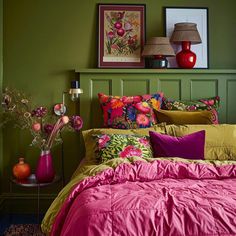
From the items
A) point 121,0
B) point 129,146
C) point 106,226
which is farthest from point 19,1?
point 106,226

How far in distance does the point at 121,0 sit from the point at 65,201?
2.34 meters

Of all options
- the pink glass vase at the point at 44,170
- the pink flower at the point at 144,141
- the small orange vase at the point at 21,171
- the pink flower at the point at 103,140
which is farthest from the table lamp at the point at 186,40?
the small orange vase at the point at 21,171

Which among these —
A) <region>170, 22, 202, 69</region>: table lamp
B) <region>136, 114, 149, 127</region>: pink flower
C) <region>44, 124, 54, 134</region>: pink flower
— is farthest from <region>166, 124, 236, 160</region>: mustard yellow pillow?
<region>44, 124, 54, 134</region>: pink flower

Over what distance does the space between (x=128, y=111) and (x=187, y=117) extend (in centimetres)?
51

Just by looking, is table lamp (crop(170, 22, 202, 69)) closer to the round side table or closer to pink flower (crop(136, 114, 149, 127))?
pink flower (crop(136, 114, 149, 127))

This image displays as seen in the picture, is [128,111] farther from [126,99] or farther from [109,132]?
[109,132]

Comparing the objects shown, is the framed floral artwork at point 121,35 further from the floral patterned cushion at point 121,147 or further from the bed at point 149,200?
the bed at point 149,200

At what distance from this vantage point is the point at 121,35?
369 centimetres

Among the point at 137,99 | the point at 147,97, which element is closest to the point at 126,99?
the point at 137,99

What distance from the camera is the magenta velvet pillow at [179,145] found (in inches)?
108

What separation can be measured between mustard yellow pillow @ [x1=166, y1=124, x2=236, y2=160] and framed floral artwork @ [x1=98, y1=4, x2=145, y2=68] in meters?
0.95

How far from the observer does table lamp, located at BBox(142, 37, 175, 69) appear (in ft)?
11.3

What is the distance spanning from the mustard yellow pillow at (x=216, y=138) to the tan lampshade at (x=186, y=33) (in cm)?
92

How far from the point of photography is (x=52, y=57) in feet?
12.0
